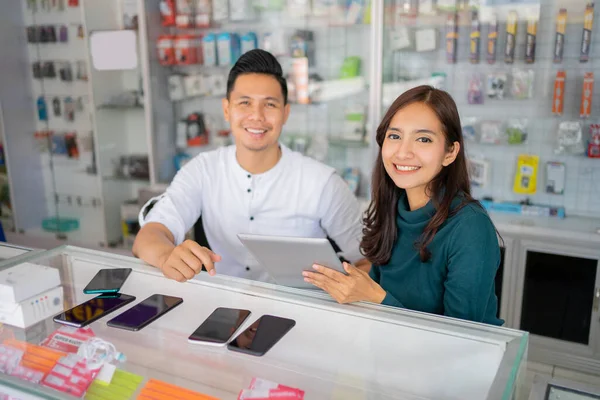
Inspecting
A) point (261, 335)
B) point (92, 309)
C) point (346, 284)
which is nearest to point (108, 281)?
point (92, 309)

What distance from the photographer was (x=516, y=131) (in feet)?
10.3

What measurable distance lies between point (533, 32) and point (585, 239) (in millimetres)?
1174

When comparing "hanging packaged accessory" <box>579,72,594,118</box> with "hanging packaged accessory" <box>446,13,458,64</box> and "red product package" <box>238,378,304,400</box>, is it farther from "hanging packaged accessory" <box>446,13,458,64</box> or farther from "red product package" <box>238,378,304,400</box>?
"red product package" <box>238,378,304,400</box>

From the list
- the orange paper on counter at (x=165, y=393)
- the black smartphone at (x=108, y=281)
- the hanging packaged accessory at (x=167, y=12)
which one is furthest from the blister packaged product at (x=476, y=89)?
the orange paper on counter at (x=165, y=393)

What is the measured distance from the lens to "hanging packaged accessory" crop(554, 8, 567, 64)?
291cm

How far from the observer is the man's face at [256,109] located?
2006 millimetres

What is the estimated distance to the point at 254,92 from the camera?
6.58 ft

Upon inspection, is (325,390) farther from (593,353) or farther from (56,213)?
(56,213)

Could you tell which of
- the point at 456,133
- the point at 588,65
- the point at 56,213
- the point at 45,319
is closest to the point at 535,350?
the point at 588,65

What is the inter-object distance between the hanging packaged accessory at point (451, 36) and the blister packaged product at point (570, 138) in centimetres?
74

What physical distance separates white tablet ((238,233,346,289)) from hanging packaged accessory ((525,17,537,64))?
2.30 m

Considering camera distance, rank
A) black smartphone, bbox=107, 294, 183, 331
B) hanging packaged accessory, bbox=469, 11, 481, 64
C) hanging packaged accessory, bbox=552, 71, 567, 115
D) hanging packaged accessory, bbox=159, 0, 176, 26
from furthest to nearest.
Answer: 1. hanging packaged accessory, bbox=159, 0, 176, 26
2. hanging packaged accessory, bbox=469, 11, 481, 64
3. hanging packaged accessory, bbox=552, 71, 567, 115
4. black smartphone, bbox=107, 294, 183, 331

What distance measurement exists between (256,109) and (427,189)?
2.56ft

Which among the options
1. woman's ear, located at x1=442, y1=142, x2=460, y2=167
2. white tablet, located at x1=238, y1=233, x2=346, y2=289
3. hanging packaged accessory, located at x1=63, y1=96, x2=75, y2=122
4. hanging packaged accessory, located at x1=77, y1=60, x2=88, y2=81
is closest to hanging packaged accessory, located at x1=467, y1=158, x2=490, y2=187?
woman's ear, located at x1=442, y1=142, x2=460, y2=167
